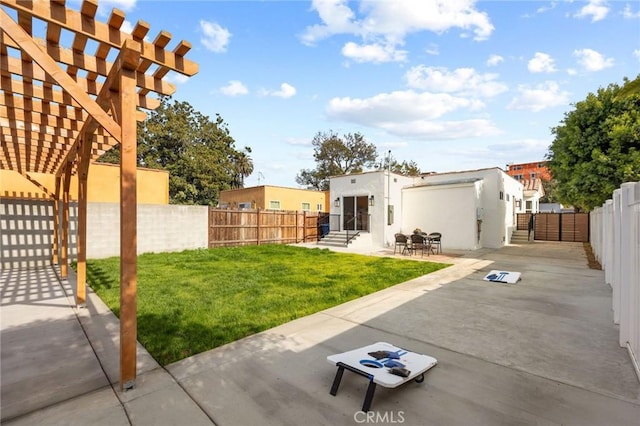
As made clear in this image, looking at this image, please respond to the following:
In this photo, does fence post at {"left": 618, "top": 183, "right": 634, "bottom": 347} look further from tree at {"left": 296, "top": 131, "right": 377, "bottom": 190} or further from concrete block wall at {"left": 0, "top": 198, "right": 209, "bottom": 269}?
tree at {"left": 296, "top": 131, "right": 377, "bottom": 190}

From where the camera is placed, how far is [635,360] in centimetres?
314

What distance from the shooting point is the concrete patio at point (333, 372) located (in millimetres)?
2404

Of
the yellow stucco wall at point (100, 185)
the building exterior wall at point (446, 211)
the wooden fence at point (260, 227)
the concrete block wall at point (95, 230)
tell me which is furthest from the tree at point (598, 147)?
the yellow stucco wall at point (100, 185)

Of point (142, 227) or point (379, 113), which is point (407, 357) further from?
point (379, 113)

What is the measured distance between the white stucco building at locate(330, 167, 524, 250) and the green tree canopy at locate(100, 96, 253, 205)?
46.7 feet

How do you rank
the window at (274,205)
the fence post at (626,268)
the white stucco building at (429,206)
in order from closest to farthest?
the fence post at (626,268), the white stucco building at (429,206), the window at (274,205)

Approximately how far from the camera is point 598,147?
1114cm

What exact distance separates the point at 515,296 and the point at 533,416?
4.45 metres

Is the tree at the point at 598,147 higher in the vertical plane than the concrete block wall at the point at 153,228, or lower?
higher

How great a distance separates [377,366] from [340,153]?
35.1 metres

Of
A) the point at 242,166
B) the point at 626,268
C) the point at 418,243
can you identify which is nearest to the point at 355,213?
the point at 418,243

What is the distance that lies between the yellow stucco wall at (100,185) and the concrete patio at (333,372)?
28.6 ft

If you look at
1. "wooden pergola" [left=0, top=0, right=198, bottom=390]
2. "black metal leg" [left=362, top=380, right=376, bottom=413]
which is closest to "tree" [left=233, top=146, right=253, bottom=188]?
"wooden pergola" [left=0, top=0, right=198, bottom=390]

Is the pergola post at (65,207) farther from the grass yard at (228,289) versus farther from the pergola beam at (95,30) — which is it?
the pergola beam at (95,30)
